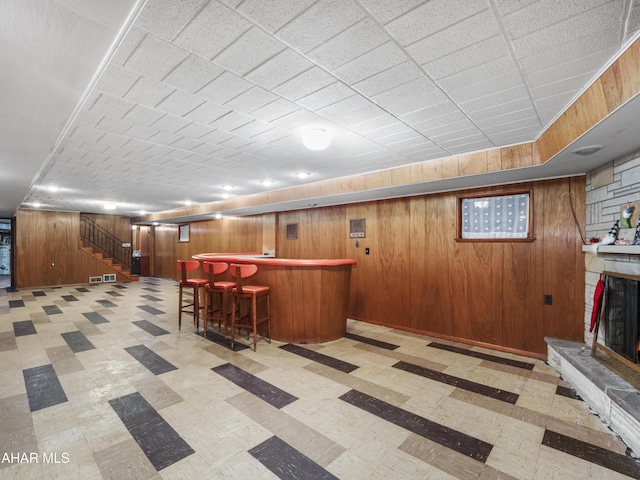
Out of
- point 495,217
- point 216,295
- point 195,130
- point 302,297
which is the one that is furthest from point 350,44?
point 216,295

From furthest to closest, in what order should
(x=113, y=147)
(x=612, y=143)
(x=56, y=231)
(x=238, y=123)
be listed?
1. (x=56, y=231)
2. (x=113, y=147)
3. (x=238, y=123)
4. (x=612, y=143)

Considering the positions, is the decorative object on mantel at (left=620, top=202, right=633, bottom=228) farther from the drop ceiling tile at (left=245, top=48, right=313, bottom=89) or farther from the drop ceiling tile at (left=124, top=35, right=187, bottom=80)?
the drop ceiling tile at (left=124, top=35, right=187, bottom=80)

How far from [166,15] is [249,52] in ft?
1.47

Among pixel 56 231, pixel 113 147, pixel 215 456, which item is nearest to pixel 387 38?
pixel 215 456

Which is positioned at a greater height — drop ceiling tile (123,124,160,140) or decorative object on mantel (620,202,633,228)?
drop ceiling tile (123,124,160,140)

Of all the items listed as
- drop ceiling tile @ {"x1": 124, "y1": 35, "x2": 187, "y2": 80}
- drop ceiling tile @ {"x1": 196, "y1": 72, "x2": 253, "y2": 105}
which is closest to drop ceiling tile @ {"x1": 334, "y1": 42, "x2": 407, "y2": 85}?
drop ceiling tile @ {"x1": 196, "y1": 72, "x2": 253, "y2": 105}

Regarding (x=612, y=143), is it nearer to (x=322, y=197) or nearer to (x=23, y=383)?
(x=322, y=197)

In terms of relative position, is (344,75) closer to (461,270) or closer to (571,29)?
(571,29)

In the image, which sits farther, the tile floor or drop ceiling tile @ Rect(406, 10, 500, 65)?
the tile floor

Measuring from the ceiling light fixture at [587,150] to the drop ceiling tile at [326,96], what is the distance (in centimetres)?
221

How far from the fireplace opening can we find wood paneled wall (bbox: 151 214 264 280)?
6.43m

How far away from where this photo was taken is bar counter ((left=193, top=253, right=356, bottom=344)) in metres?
4.36

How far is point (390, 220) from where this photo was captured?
216 inches

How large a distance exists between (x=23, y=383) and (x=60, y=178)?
11.6 feet
